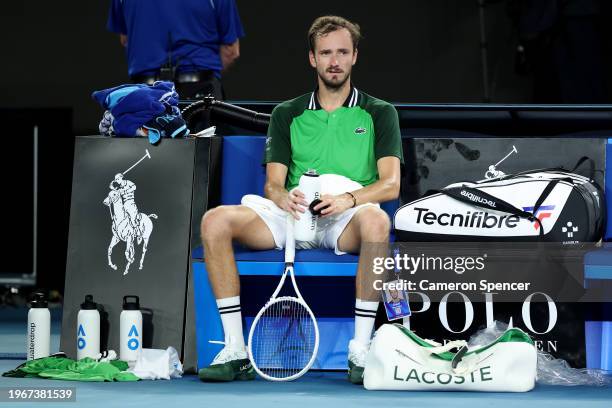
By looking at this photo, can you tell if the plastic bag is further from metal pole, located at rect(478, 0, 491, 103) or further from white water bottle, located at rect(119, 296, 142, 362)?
metal pole, located at rect(478, 0, 491, 103)

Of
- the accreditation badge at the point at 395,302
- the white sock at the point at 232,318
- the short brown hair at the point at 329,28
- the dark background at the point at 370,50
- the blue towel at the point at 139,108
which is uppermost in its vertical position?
the dark background at the point at 370,50

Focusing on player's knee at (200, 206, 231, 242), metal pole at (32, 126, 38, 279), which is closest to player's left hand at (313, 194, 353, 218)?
player's knee at (200, 206, 231, 242)

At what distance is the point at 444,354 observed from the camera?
4.36m

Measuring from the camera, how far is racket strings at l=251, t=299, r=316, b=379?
4754 mm

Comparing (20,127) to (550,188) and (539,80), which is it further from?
(550,188)

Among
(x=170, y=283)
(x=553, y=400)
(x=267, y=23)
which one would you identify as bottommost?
(x=553, y=400)

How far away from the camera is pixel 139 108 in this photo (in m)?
5.10

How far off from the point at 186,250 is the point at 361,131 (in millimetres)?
822

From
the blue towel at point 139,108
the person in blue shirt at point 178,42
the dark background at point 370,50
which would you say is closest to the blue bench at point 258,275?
the blue towel at point 139,108

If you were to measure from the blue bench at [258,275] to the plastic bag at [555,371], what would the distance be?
52cm

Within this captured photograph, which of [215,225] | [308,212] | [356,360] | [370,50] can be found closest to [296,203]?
[308,212]

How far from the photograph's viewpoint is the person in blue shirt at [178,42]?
255 inches

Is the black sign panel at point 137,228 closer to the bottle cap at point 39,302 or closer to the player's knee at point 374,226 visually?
the bottle cap at point 39,302

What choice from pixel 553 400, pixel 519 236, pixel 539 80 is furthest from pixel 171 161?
pixel 539 80
